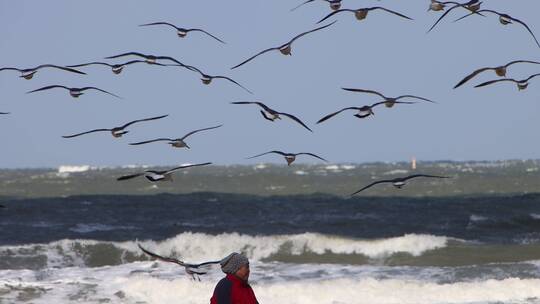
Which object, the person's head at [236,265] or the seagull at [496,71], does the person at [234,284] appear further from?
the seagull at [496,71]

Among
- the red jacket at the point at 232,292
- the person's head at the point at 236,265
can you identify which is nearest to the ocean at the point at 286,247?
the red jacket at the point at 232,292

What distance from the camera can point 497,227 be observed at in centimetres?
3147

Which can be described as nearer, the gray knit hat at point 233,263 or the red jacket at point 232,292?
the gray knit hat at point 233,263

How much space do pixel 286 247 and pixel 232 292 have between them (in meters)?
18.8

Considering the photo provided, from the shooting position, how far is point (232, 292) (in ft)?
25.5

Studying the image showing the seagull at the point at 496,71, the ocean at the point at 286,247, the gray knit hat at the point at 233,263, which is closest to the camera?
the gray knit hat at the point at 233,263

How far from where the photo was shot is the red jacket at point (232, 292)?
7762mm

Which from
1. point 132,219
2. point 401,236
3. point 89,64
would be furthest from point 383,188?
point 89,64

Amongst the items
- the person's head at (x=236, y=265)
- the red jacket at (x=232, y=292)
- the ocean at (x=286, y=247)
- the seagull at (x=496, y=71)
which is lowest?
the ocean at (x=286, y=247)

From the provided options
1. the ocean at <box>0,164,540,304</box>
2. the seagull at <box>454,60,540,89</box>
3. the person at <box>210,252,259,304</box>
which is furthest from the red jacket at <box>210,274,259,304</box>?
the ocean at <box>0,164,540,304</box>

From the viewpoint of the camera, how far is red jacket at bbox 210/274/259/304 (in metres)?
7.76

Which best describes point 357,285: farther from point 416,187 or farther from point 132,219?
point 416,187

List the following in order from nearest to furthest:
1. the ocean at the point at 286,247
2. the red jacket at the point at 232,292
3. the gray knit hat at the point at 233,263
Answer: the gray knit hat at the point at 233,263, the red jacket at the point at 232,292, the ocean at the point at 286,247

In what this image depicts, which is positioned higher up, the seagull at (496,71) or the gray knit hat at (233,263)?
the seagull at (496,71)
